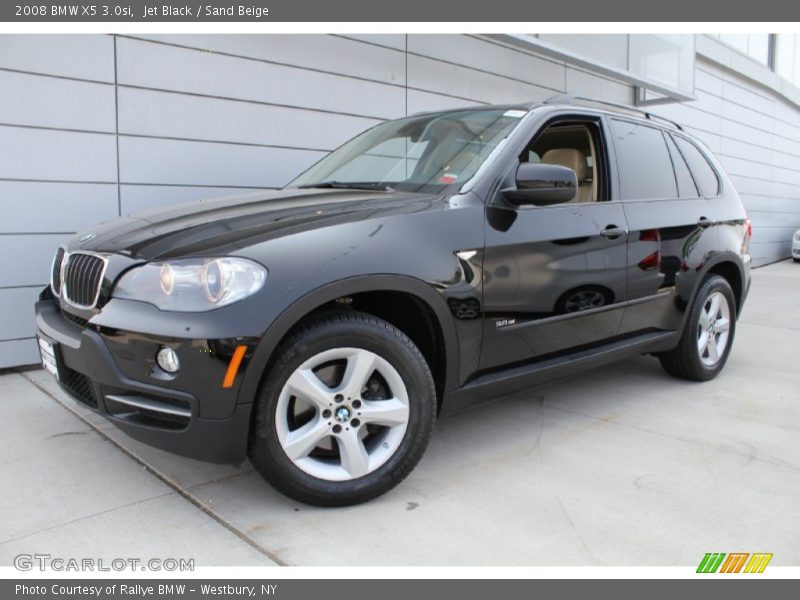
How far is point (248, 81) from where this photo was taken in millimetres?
5867

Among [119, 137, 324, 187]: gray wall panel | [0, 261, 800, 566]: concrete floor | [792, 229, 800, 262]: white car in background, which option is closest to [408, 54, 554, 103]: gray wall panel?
[119, 137, 324, 187]: gray wall panel

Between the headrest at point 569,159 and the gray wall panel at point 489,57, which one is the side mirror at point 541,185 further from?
the gray wall panel at point 489,57

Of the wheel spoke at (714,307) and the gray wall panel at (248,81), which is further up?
the gray wall panel at (248,81)

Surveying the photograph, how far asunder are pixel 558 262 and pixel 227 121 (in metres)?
3.58

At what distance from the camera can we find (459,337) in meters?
2.93

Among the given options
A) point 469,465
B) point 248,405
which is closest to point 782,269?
point 469,465

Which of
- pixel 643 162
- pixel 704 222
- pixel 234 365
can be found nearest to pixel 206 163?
pixel 643 162

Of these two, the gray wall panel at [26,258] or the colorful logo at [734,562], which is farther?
the gray wall panel at [26,258]

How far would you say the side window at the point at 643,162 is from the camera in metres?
3.96

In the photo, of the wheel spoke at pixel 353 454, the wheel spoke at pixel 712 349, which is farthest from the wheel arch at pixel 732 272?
the wheel spoke at pixel 353 454

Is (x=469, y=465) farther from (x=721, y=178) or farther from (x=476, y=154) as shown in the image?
(x=721, y=178)

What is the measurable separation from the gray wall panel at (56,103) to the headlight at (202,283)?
3.06 metres

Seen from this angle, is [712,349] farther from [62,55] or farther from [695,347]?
[62,55]

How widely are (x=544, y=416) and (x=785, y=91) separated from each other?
17167 mm
